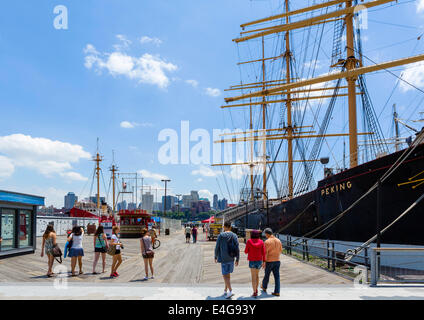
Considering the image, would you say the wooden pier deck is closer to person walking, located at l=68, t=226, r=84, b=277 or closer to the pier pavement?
the pier pavement

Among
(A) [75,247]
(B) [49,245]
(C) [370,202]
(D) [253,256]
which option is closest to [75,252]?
(A) [75,247]

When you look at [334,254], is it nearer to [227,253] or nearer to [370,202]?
[227,253]

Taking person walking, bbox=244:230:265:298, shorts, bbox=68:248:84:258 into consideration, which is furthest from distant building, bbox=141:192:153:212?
person walking, bbox=244:230:265:298

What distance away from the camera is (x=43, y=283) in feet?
29.7

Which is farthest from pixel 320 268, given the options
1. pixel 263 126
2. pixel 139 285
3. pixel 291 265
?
pixel 263 126

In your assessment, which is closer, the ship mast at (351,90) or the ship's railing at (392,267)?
the ship's railing at (392,267)

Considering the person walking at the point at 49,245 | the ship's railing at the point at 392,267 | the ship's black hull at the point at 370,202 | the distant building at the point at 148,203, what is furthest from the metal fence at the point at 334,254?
the distant building at the point at 148,203

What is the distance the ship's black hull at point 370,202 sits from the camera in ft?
45.3

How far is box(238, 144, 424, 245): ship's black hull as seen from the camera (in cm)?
1381

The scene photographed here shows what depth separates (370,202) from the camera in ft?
51.9

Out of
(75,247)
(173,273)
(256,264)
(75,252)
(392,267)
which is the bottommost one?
(173,273)

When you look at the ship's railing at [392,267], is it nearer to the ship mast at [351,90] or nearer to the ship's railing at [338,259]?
the ship's railing at [338,259]

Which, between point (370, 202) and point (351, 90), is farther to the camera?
point (351, 90)
